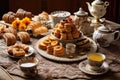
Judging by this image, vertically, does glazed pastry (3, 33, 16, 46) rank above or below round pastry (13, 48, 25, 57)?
above

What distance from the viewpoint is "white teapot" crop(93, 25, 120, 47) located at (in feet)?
5.07

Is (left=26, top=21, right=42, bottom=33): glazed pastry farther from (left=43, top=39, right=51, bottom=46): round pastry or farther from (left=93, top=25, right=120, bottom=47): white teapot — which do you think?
(left=93, top=25, right=120, bottom=47): white teapot

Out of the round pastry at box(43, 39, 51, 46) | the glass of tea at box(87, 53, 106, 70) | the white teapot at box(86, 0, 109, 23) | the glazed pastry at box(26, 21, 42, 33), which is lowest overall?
the glass of tea at box(87, 53, 106, 70)

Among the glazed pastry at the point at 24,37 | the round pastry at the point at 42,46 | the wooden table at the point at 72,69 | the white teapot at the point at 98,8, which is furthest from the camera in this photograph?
the white teapot at the point at 98,8

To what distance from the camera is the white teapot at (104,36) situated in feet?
5.07

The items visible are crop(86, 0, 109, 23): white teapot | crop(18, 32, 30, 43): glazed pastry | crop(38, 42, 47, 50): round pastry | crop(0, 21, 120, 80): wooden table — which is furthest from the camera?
crop(86, 0, 109, 23): white teapot

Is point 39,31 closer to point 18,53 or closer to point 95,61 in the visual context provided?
point 18,53

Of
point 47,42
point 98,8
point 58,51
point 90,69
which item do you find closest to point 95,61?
point 90,69

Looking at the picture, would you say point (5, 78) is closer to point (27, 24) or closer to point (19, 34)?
point (19, 34)

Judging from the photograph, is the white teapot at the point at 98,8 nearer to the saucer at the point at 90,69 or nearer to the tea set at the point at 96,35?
the tea set at the point at 96,35

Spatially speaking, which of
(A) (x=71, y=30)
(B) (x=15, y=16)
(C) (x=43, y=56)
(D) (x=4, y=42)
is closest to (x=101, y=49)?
(A) (x=71, y=30)

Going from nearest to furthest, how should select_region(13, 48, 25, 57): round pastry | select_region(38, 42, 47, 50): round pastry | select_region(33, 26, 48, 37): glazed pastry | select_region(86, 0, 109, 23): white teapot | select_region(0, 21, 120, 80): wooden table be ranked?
select_region(0, 21, 120, 80): wooden table → select_region(13, 48, 25, 57): round pastry → select_region(38, 42, 47, 50): round pastry → select_region(33, 26, 48, 37): glazed pastry → select_region(86, 0, 109, 23): white teapot

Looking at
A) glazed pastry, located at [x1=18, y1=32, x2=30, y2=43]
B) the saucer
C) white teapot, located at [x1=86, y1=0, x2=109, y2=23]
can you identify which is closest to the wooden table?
the saucer

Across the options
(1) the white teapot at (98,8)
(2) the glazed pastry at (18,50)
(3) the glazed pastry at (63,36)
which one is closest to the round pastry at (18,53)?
(2) the glazed pastry at (18,50)
